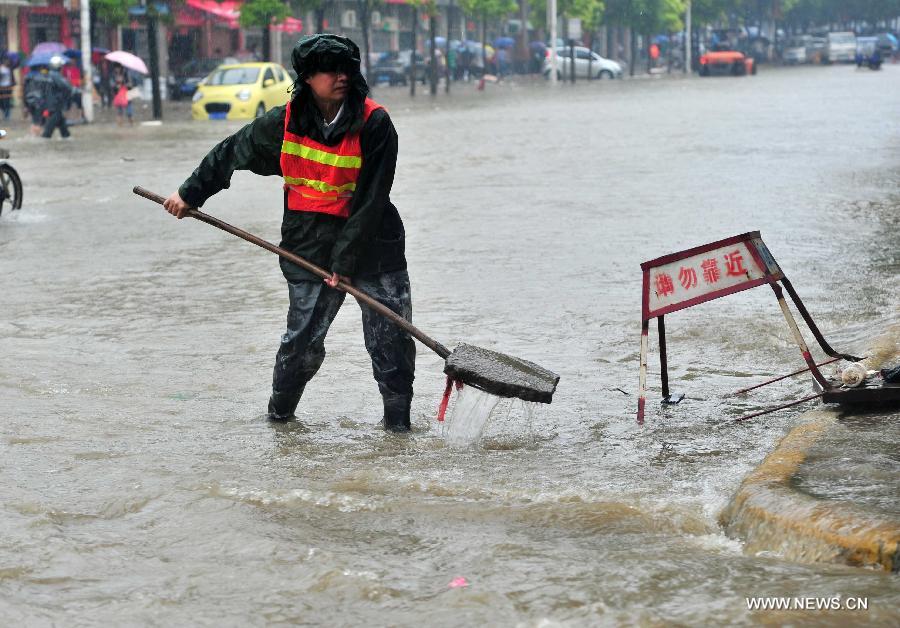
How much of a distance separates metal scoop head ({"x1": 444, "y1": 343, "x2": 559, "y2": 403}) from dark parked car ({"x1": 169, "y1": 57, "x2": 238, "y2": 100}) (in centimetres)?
3572

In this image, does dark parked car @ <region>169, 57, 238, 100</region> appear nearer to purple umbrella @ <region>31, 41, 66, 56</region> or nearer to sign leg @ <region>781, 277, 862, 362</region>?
purple umbrella @ <region>31, 41, 66, 56</region>

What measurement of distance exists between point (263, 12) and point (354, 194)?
107 feet

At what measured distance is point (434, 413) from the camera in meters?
6.42

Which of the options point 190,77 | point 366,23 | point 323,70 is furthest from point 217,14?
point 323,70

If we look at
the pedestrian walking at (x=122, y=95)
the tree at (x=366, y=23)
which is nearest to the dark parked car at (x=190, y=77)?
the tree at (x=366, y=23)

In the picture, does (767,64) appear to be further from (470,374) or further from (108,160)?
(470,374)

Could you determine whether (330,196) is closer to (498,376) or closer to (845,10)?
(498,376)

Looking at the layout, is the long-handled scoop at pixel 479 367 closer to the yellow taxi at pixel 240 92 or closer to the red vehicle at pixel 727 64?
the yellow taxi at pixel 240 92

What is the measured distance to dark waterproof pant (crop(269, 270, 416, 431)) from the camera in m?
5.77

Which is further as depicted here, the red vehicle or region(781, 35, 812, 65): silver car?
region(781, 35, 812, 65): silver car

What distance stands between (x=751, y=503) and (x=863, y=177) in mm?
12686

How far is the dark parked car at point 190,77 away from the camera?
4038 cm

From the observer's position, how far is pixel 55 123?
1016 inches

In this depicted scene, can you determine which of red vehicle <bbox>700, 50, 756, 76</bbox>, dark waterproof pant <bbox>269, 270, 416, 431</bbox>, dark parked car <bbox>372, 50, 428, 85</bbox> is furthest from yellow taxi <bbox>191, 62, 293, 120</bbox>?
red vehicle <bbox>700, 50, 756, 76</bbox>
